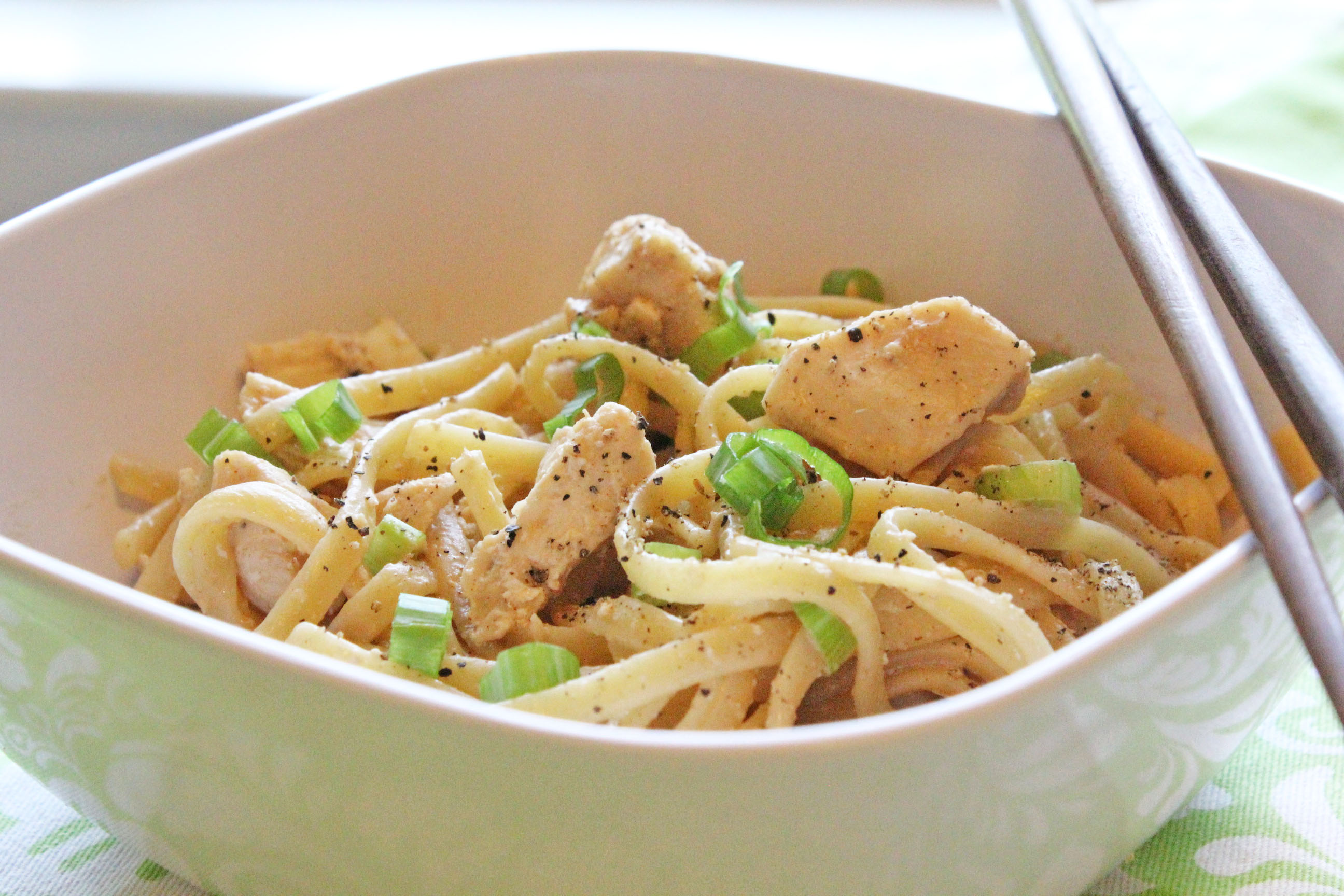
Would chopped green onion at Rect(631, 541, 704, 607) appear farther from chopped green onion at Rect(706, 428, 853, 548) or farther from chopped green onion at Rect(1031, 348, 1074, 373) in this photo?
chopped green onion at Rect(1031, 348, 1074, 373)

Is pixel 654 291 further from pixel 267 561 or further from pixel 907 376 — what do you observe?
pixel 267 561

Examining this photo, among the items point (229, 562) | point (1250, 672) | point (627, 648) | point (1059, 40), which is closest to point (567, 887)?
point (627, 648)

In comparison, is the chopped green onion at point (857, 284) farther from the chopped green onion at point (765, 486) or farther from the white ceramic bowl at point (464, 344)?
the chopped green onion at point (765, 486)

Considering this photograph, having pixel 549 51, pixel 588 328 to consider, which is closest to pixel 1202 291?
pixel 588 328

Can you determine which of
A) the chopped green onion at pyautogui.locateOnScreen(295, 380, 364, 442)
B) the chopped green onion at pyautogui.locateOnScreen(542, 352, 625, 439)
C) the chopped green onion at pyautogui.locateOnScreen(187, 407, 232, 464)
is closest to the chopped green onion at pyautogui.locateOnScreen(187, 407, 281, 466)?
the chopped green onion at pyautogui.locateOnScreen(187, 407, 232, 464)

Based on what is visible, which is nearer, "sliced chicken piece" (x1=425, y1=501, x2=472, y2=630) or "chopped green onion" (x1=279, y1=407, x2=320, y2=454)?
"sliced chicken piece" (x1=425, y1=501, x2=472, y2=630)

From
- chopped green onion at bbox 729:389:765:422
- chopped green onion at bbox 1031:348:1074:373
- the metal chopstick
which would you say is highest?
the metal chopstick

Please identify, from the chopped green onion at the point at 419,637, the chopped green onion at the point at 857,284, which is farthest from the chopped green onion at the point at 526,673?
A: the chopped green onion at the point at 857,284
